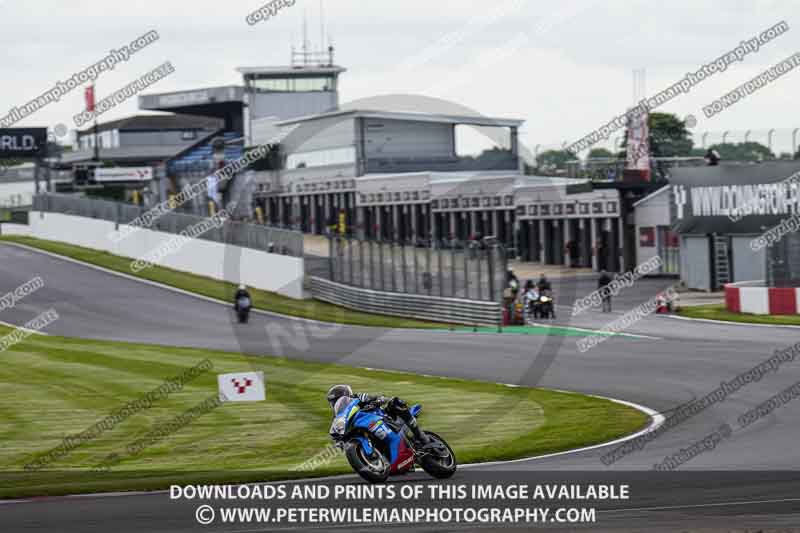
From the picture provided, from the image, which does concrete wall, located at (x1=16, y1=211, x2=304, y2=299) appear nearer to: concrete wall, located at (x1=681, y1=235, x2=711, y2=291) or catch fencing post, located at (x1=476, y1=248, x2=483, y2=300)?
catch fencing post, located at (x1=476, y1=248, x2=483, y2=300)

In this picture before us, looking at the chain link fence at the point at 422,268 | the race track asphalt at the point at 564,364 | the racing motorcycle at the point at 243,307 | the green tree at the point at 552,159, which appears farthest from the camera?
the green tree at the point at 552,159

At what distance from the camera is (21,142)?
73.4 meters

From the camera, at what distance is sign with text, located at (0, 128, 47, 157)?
73.4 m

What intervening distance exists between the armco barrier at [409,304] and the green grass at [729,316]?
21.4 ft

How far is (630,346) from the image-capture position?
3009 centimetres

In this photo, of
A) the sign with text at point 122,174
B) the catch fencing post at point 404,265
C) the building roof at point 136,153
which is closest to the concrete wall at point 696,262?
the catch fencing post at point 404,265

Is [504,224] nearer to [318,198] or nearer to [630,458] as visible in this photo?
[318,198]

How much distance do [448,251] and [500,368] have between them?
14661 millimetres

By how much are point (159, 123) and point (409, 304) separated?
99.4 meters

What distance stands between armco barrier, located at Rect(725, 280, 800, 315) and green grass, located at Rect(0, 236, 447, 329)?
8.92m

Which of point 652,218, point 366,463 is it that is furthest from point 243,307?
point 366,463

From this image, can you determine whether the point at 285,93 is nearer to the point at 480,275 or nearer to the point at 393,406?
the point at 480,275

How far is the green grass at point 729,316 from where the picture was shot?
35562 mm

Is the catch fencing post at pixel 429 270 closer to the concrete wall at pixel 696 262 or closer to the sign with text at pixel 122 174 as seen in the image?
the concrete wall at pixel 696 262
